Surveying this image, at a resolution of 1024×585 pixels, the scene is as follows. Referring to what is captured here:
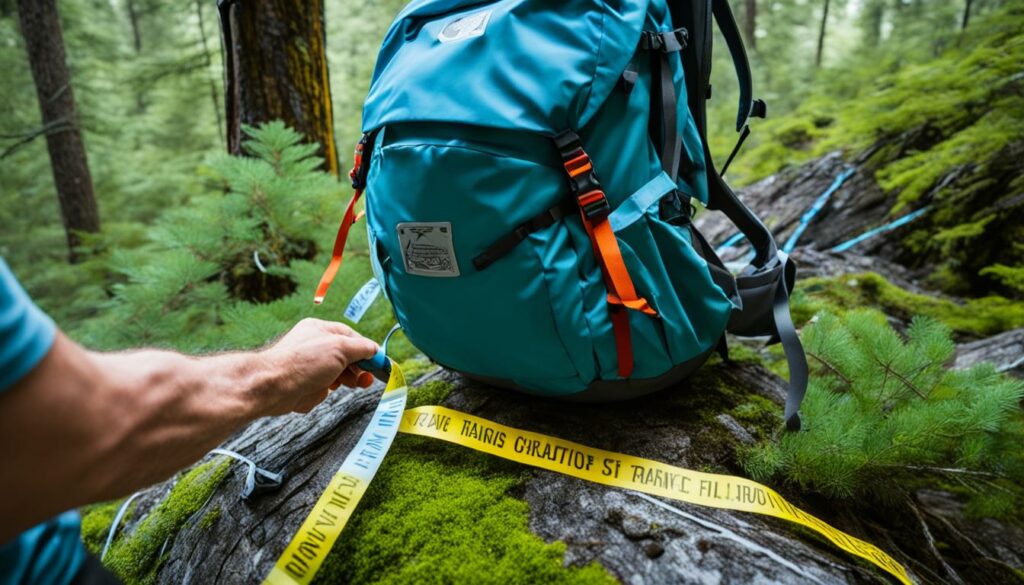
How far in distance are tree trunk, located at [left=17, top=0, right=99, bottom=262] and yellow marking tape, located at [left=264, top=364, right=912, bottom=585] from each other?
25.0 feet

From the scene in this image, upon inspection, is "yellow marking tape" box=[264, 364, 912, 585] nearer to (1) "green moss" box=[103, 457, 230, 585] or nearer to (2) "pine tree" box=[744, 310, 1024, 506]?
(2) "pine tree" box=[744, 310, 1024, 506]

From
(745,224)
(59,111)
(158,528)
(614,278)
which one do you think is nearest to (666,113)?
(614,278)

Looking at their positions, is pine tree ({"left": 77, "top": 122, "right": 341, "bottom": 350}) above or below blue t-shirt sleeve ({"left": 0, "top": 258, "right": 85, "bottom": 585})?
below

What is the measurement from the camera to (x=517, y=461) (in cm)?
154

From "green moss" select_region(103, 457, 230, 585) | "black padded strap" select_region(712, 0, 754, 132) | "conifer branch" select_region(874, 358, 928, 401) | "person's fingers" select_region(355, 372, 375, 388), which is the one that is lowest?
"green moss" select_region(103, 457, 230, 585)

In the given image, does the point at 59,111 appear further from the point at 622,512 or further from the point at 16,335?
the point at 622,512

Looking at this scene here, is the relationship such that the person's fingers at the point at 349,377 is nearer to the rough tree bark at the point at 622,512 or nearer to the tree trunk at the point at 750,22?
the rough tree bark at the point at 622,512

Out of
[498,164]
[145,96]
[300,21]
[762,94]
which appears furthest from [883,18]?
[145,96]

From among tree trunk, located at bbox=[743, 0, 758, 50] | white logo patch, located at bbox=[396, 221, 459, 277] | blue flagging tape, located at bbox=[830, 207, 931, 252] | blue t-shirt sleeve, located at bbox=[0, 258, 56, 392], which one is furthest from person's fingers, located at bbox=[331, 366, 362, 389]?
tree trunk, located at bbox=[743, 0, 758, 50]

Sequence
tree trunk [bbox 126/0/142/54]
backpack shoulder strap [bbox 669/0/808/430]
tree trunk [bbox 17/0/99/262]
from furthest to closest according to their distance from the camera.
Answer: tree trunk [bbox 126/0/142/54] < tree trunk [bbox 17/0/99/262] < backpack shoulder strap [bbox 669/0/808/430]

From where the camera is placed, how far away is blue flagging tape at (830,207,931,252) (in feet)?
13.3

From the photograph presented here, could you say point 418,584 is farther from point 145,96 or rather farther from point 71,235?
point 145,96

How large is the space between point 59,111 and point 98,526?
320 inches

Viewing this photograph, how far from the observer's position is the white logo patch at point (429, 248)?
4.67ft
